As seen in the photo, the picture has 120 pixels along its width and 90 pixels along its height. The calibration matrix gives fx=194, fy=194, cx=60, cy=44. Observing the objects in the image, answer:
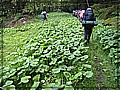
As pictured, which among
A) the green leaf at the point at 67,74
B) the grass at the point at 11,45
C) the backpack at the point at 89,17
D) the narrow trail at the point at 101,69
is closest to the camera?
the green leaf at the point at 67,74

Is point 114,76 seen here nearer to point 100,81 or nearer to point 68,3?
point 100,81

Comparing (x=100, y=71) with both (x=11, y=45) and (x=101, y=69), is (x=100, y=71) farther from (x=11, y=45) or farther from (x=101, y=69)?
(x=11, y=45)

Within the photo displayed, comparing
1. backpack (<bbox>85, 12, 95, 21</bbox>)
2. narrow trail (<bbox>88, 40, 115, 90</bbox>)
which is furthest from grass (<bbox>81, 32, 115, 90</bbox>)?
backpack (<bbox>85, 12, 95, 21</bbox>)

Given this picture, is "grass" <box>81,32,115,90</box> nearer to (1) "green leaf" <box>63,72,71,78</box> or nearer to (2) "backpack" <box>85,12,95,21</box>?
(1) "green leaf" <box>63,72,71,78</box>

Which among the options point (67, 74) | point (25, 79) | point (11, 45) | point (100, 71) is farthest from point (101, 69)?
point (11, 45)

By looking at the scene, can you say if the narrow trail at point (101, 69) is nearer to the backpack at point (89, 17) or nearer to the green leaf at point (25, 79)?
the backpack at point (89, 17)

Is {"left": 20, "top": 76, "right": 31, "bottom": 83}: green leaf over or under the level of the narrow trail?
over

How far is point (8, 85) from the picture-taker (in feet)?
10.1

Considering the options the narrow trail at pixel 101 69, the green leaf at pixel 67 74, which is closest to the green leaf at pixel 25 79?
the green leaf at pixel 67 74

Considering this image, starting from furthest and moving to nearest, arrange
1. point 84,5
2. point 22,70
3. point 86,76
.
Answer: point 84,5
point 22,70
point 86,76

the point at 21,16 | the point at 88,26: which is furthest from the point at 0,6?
the point at 88,26

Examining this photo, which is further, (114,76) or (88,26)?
(88,26)

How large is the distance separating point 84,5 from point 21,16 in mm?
8449

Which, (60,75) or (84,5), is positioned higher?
(84,5)
